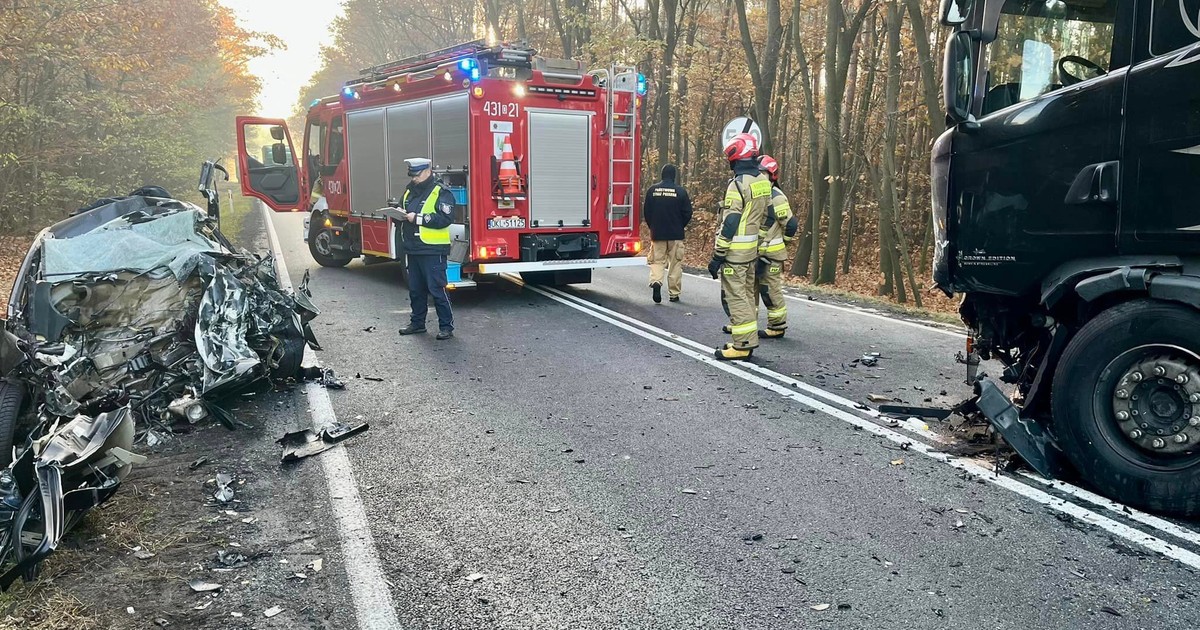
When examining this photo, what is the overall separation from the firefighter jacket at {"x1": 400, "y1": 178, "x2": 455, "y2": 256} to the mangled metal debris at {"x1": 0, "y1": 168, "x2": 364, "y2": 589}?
1999mm

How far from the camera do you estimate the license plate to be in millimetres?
10289

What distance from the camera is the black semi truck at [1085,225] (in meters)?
3.67

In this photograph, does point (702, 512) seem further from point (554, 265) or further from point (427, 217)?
point (554, 265)

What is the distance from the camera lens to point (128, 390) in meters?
5.34

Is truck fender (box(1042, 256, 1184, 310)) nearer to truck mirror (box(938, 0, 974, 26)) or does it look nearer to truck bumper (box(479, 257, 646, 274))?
truck mirror (box(938, 0, 974, 26))

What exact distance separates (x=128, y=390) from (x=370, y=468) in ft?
6.34

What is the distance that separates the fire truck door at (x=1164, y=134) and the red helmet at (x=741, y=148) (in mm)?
3647

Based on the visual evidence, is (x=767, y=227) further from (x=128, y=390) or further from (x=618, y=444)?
(x=128, y=390)

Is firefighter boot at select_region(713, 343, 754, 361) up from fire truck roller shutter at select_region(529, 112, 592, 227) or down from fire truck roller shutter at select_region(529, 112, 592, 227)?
down

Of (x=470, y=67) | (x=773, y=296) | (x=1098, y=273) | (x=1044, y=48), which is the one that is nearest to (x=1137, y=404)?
(x=1098, y=273)


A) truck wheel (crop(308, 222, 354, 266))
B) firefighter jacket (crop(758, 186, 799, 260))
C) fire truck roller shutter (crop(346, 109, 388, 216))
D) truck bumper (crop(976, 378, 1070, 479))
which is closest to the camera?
truck bumper (crop(976, 378, 1070, 479))

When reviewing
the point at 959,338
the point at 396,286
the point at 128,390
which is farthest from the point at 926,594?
the point at 396,286

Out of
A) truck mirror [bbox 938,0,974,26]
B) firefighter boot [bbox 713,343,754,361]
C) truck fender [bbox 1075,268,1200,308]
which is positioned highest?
truck mirror [bbox 938,0,974,26]

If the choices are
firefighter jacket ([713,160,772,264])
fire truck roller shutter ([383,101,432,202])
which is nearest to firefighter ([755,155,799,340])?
firefighter jacket ([713,160,772,264])
